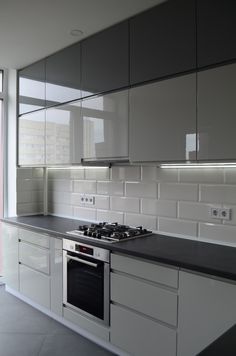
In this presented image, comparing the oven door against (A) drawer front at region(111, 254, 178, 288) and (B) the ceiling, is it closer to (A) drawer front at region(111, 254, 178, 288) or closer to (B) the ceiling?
(A) drawer front at region(111, 254, 178, 288)

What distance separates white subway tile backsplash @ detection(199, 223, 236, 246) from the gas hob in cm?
50

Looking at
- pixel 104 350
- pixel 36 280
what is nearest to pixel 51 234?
pixel 36 280

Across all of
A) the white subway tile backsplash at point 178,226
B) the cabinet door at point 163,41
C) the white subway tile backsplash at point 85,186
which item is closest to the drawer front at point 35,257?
the white subway tile backsplash at point 85,186

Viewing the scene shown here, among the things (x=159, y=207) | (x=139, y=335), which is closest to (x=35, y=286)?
(x=139, y=335)

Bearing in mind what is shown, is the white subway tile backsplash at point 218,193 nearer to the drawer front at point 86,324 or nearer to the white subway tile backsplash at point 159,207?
the white subway tile backsplash at point 159,207

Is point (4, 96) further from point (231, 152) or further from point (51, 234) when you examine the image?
point (231, 152)

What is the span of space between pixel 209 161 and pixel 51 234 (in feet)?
5.42

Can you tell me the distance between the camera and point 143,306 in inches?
89.8

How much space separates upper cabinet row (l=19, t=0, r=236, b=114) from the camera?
2.10 m

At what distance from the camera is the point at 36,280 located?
334 centimetres

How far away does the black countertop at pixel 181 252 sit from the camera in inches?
75.9

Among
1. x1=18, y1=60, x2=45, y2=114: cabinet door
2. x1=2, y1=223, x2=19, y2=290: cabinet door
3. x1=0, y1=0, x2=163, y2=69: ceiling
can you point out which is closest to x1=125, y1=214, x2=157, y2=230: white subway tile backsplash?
x1=2, y1=223, x2=19, y2=290: cabinet door

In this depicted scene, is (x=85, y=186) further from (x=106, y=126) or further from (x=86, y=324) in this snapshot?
(x=86, y=324)

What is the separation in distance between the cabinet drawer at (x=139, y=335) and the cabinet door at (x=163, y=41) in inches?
67.7
